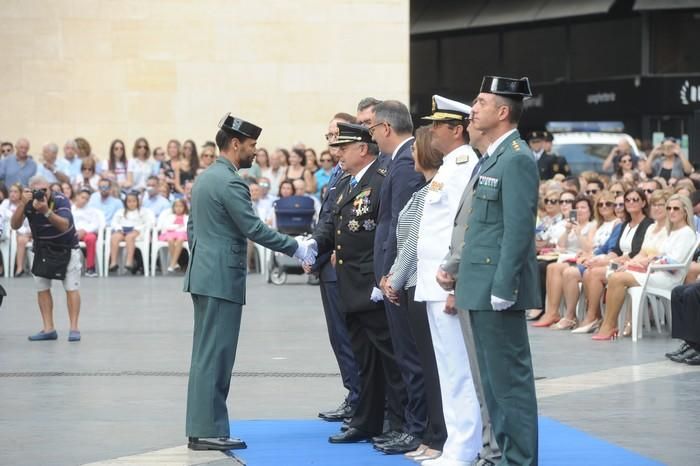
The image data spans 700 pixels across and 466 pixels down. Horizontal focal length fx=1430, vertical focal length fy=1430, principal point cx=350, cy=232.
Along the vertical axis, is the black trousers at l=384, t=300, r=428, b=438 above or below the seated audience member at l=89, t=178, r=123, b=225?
below

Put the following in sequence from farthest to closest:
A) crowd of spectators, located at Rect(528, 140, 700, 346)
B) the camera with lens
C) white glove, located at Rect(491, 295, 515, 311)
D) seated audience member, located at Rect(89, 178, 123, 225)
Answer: seated audience member, located at Rect(89, 178, 123, 225) < crowd of spectators, located at Rect(528, 140, 700, 346) < the camera with lens < white glove, located at Rect(491, 295, 515, 311)

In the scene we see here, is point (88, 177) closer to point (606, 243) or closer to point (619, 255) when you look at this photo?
point (606, 243)

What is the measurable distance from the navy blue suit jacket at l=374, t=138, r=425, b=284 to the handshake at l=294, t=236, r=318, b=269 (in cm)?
57

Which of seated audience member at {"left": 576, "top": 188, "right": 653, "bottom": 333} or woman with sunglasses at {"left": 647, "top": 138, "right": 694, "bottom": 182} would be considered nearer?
seated audience member at {"left": 576, "top": 188, "right": 653, "bottom": 333}

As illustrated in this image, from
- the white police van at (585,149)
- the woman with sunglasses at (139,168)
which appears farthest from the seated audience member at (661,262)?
the white police van at (585,149)

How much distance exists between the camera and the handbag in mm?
13430

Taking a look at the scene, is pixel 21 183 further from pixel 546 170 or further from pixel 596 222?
pixel 596 222

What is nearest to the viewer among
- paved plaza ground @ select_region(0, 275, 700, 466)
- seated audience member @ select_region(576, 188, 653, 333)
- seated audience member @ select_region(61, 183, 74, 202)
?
paved plaza ground @ select_region(0, 275, 700, 466)

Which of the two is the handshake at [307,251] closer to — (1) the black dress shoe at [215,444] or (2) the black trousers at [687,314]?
(1) the black dress shoe at [215,444]

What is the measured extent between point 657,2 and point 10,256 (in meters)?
18.4

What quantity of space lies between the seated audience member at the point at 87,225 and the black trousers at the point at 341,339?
537 inches

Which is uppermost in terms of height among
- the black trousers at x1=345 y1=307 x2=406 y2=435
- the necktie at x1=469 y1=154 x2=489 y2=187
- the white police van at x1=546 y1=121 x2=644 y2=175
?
the white police van at x1=546 y1=121 x2=644 y2=175

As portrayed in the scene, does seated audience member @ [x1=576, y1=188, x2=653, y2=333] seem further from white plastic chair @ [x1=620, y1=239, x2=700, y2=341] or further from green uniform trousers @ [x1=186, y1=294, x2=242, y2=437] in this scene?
green uniform trousers @ [x1=186, y1=294, x2=242, y2=437]

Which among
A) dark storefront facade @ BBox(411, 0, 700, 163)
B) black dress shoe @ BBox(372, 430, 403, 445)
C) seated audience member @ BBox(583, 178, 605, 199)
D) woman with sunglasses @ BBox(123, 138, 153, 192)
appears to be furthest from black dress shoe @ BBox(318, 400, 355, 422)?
dark storefront facade @ BBox(411, 0, 700, 163)
